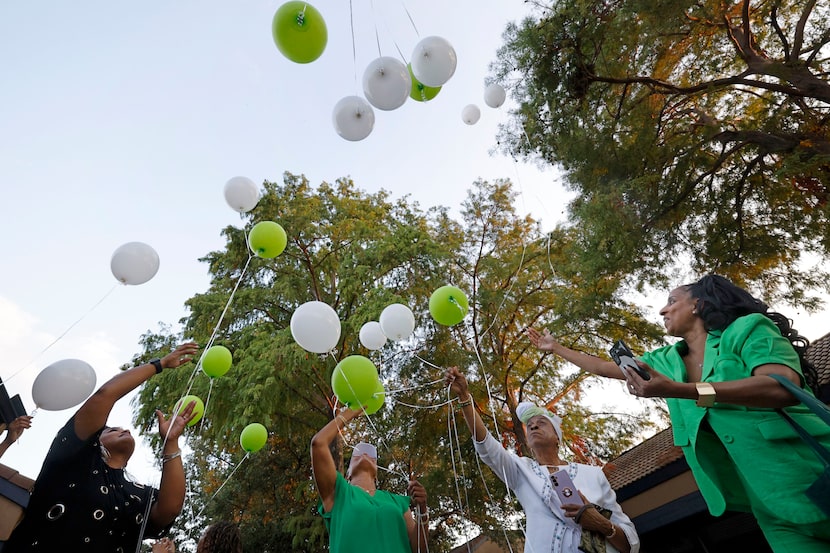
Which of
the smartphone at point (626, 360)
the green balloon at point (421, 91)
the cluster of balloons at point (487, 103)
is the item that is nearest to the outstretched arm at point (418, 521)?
the smartphone at point (626, 360)

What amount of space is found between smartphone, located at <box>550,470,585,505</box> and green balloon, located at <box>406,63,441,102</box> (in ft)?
10.6

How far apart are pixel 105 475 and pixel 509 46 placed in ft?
21.7

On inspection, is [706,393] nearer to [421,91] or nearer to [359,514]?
[359,514]

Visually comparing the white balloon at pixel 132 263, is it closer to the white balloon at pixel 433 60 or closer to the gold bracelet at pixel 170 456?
the gold bracelet at pixel 170 456

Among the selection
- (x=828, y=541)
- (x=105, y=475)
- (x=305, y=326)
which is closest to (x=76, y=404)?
(x=105, y=475)

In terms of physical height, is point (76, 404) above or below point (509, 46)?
below

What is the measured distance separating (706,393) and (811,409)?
0.24 meters

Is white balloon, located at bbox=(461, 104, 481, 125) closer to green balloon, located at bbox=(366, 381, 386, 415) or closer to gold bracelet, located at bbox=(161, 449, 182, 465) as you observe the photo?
green balloon, located at bbox=(366, 381, 386, 415)

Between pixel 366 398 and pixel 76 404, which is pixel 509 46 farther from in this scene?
pixel 76 404

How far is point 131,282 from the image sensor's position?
10.5ft

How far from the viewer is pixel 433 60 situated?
333 cm

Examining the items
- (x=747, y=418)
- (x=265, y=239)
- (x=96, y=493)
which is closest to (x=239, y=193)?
(x=265, y=239)

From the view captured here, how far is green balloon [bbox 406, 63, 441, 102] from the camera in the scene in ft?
12.5

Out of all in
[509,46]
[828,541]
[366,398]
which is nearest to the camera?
[828,541]
